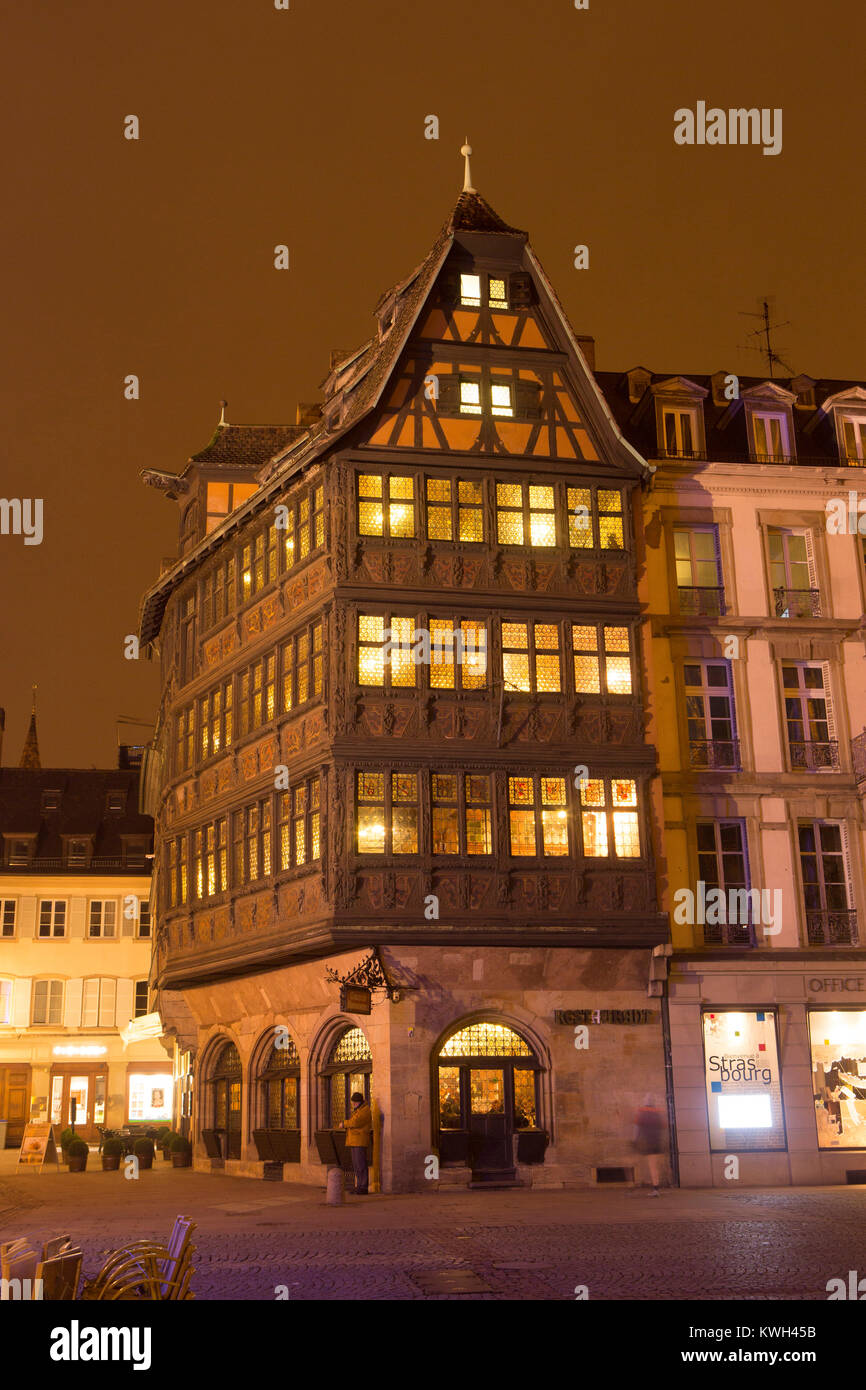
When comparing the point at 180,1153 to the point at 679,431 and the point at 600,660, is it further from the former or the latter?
the point at 679,431

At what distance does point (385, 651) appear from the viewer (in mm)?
26250

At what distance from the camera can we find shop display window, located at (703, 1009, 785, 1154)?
2658 cm

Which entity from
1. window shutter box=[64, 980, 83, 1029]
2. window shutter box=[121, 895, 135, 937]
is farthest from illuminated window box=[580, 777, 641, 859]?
window shutter box=[64, 980, 83, 1029]

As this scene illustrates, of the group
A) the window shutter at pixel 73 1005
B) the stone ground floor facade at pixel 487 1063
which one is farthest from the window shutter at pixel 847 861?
the window shutter at pixel 73 1005

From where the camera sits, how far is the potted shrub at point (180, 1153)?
33094 millimetres

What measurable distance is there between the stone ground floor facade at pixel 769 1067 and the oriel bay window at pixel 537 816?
3.41m

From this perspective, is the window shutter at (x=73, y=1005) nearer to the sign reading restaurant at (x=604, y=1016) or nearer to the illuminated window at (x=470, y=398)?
the sign reading restaurant at (x=604, y=1016)

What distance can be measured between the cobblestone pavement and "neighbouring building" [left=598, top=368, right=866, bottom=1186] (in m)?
2.27

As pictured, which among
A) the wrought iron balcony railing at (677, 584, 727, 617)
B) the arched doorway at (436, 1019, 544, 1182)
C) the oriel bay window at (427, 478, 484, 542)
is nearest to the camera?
the arched doorway at (436, 1019, 544, 1182)

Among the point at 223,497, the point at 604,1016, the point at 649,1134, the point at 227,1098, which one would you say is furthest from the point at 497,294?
the point at 227,1098

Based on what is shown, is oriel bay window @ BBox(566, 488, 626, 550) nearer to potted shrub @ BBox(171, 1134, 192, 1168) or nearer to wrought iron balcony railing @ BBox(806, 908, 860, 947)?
wrought iron balcony railing @ BBox(806, 908, 860, 947)
